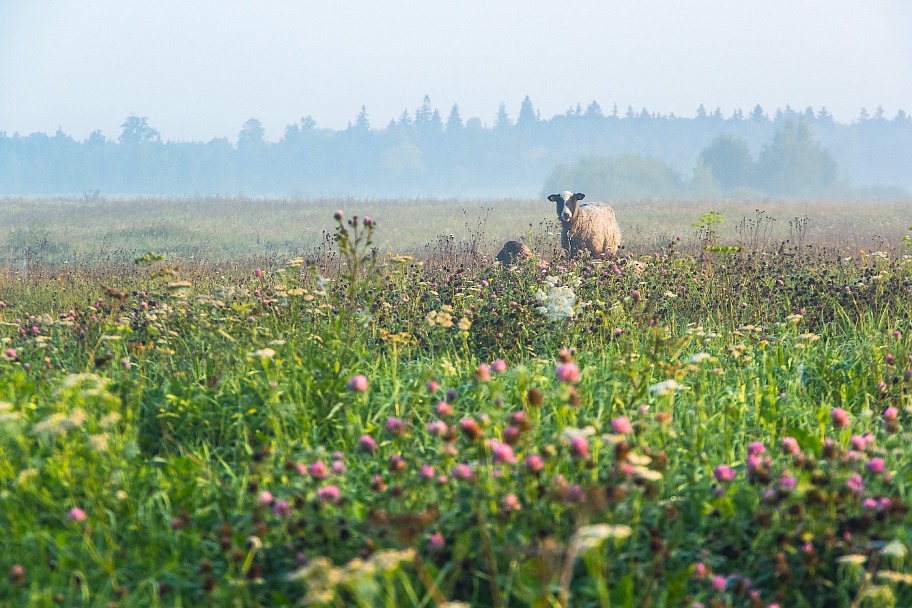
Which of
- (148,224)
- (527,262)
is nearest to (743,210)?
(148,224)

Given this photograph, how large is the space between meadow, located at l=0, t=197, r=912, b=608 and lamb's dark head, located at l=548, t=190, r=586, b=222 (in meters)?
5.22

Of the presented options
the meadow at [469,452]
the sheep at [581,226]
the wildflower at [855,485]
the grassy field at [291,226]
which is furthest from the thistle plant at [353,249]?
the grassy field at [291,226]

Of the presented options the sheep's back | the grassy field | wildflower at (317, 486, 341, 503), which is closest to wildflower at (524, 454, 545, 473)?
wildflower at (317, 486, 341, 503)

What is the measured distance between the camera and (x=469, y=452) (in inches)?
148

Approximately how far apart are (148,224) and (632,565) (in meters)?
32.4

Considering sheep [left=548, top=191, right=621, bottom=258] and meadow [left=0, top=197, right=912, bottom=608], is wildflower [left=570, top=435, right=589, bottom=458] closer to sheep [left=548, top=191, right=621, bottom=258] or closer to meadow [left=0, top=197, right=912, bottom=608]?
meadow [left=0, top=197, right=912, bottom=608]

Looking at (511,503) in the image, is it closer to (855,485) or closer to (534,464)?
(534,464)

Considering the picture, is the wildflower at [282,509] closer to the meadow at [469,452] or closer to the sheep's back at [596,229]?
the meadow at [469,452]

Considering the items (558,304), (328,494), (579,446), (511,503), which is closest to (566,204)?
(558,304)

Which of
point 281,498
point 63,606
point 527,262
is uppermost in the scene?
point 527,262

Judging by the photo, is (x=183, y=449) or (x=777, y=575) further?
(x=183, y=449)

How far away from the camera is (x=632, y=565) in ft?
10.4

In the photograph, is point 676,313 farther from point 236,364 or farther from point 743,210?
point 743,210

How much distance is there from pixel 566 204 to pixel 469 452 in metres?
11.7
